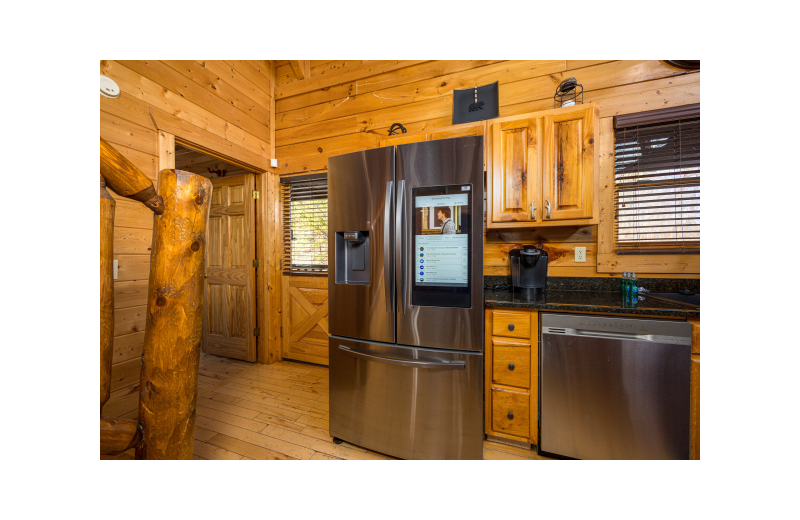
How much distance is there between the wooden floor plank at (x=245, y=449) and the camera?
1.55 meters

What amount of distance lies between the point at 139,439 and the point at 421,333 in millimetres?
1228

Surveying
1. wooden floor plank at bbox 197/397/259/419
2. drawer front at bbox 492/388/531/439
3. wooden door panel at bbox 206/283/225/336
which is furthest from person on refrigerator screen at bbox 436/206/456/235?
wooden door panel at bbox 206/283/225/336

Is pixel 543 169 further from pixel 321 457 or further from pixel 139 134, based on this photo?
pixel 139 134

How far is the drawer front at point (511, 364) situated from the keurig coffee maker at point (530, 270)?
467 millimetres

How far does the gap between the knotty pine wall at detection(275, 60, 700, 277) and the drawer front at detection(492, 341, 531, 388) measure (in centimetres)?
80

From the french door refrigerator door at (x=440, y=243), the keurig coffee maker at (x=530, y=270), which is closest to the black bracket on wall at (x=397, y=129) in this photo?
the french door refrigerator door at (x=440, y=243)

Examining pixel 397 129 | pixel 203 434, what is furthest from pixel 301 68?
pixel 203 434

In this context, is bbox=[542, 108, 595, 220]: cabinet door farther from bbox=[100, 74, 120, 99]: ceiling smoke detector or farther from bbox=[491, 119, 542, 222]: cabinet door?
bbox=[100, 74, 120, 99]: ceiling smoke detector

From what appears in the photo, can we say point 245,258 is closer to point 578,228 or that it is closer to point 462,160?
point 462,160

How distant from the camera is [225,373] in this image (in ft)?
8.94

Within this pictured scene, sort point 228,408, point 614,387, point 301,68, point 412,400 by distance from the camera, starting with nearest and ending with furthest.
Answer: point 614,387
point 412,400
point 228,408
point 301,68

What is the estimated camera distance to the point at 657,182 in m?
1.83

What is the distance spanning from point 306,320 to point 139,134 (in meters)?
2.05
